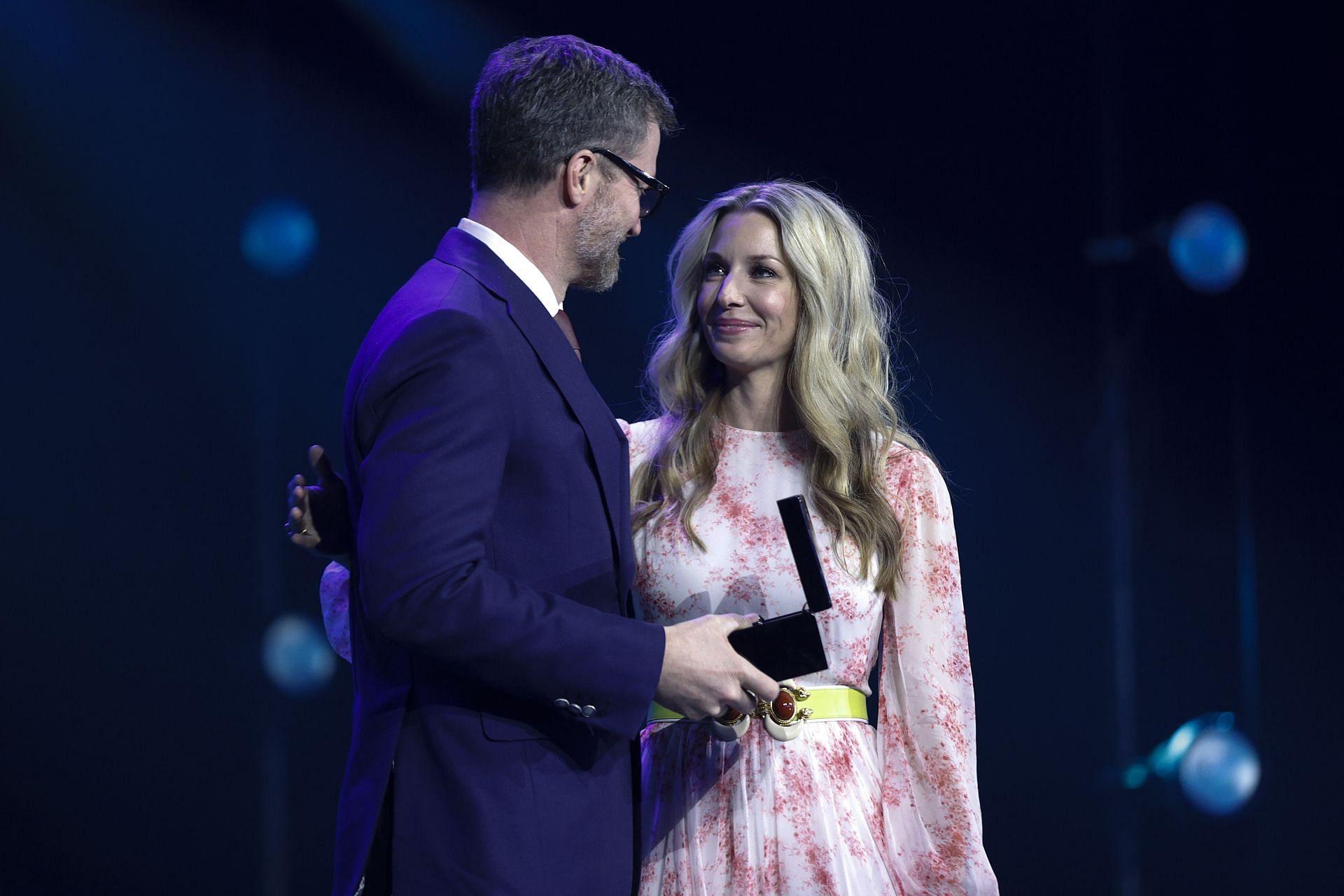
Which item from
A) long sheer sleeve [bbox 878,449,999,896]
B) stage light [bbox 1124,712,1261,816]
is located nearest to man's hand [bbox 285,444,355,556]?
long sheer sleeve [bbox 878,449,999,896]

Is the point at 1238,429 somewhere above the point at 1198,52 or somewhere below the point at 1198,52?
below

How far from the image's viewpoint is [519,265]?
1.43 metres

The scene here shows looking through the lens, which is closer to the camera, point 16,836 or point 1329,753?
point 16,836

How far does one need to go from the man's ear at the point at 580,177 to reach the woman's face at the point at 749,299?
24.8 inches

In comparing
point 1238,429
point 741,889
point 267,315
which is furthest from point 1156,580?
point 267,315

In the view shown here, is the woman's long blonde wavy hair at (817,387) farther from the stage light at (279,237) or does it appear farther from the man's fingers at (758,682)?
the stage light at (279,237)

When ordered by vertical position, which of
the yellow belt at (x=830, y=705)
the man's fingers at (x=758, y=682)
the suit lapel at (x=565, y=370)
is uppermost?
the suit lapel at (x=565, y=370)

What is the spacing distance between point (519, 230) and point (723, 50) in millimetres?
2274

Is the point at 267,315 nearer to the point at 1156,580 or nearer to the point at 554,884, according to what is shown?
the point at 554,884

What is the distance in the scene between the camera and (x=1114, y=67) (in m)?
3.63

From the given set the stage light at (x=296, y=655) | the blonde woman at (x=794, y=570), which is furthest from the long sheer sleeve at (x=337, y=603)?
the stage light at (x=296, y=655)

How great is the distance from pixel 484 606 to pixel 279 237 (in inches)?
90.5

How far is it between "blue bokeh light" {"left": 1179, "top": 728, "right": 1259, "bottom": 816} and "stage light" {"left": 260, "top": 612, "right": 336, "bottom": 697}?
8.05ft

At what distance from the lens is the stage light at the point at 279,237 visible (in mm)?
3174
